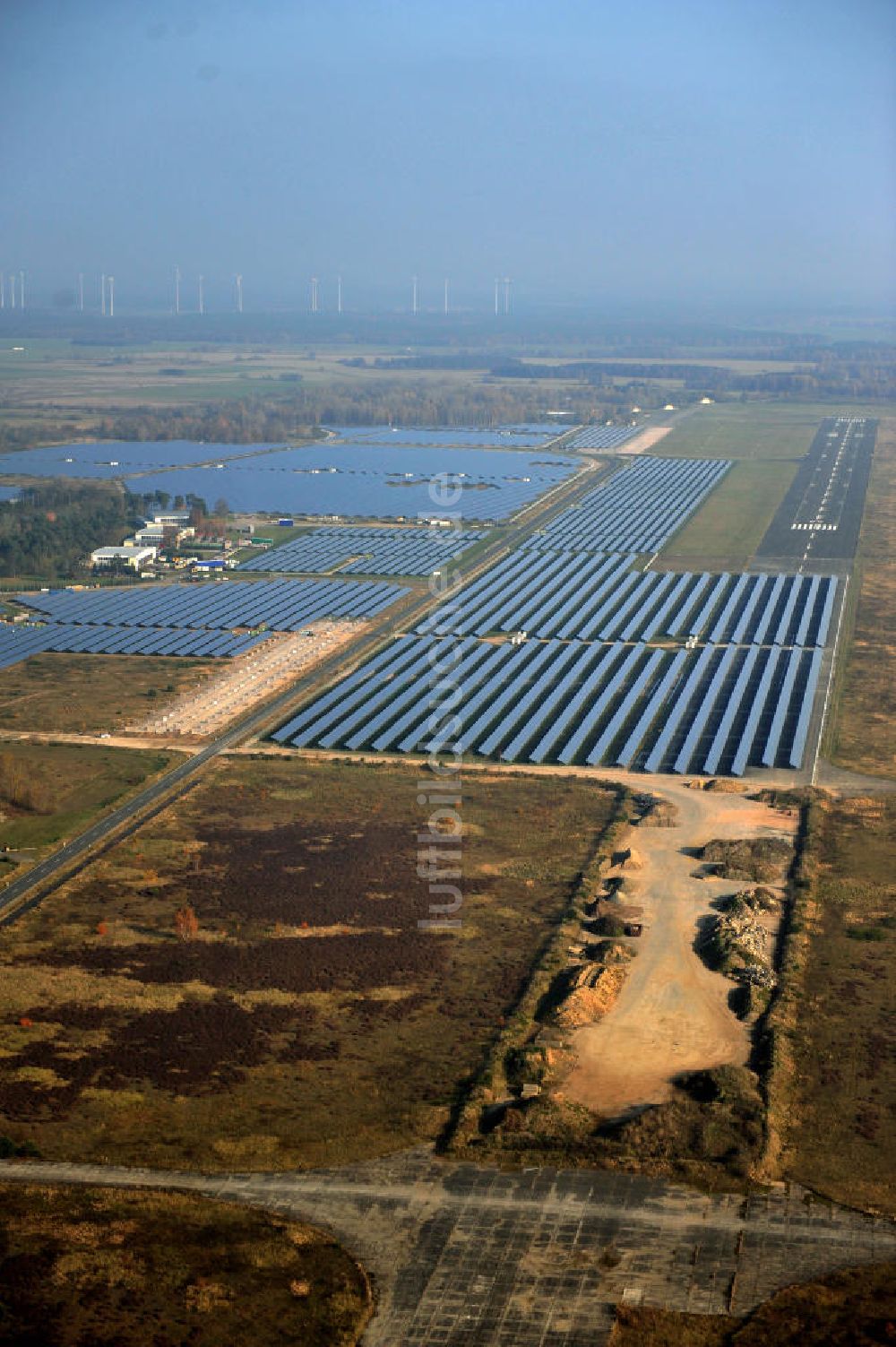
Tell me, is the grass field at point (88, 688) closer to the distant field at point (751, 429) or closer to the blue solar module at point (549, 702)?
the blue solar module at point (549, 702)

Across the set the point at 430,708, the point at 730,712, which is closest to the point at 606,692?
the point at 730,712

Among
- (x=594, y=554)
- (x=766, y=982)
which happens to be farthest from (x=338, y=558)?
(x=766, y=982)

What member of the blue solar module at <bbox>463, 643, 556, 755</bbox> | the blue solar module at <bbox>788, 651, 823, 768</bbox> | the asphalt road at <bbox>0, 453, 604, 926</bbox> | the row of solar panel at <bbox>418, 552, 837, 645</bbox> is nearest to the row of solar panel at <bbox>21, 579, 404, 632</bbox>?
the asphalt road at <bbox>0, 453, 604, 926</bbox>

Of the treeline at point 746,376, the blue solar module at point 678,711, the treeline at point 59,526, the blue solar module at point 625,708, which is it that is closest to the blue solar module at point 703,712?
the blue solar module at point 678,711

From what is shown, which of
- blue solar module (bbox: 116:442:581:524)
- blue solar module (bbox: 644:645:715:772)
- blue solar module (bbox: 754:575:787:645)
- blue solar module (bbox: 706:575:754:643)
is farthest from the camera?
blue solar module (bbox: 116:442:581:524)

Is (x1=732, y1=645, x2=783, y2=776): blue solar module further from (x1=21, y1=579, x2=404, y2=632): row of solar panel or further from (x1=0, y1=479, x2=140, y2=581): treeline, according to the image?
(x1=0, y1=479, x2=140, y2=581): treeline

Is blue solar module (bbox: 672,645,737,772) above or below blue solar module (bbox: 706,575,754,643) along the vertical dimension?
below

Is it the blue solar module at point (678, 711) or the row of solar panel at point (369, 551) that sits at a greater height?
the row of solar panel at point (369, 551)
